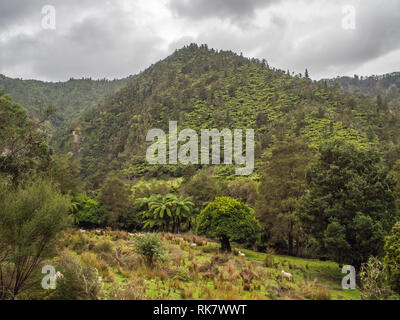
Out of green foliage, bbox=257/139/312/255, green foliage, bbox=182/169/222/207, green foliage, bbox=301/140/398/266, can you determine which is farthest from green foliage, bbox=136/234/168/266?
green foliage, bbox=182/169/222/207

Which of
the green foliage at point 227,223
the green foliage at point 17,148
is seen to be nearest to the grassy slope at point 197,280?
the green foliage at point 227,223

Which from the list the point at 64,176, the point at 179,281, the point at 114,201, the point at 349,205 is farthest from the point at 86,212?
the point at 349,205

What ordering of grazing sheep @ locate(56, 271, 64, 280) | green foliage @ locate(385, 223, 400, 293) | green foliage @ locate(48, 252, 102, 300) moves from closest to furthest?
green foliage @ locate(48, 252, 102, 300) → grazing sheep @ locate(56, 271, 64, 280) → green foliage @ locate(385, 223, 400, 293)

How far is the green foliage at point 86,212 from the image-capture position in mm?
28547

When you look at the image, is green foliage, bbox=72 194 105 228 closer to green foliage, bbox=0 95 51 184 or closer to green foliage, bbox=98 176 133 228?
green foliage, bbox=98 176 133 228

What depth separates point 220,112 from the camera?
7569 centimetres

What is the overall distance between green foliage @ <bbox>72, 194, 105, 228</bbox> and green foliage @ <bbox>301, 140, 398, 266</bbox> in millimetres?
23494

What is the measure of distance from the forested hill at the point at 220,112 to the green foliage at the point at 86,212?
26798 millimetres

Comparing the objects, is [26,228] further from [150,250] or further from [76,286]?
[150,250]

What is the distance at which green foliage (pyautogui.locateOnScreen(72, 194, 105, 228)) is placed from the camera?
93.7 feet

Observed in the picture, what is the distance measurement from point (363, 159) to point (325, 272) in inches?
248

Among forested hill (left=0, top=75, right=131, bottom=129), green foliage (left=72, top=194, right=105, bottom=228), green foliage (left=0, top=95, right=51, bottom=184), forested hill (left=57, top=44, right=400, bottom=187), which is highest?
forested hill (left=0, top=75, right=131, bottom=129)

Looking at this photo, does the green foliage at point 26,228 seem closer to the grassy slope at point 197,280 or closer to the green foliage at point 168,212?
the grassy slope at point 197,280
